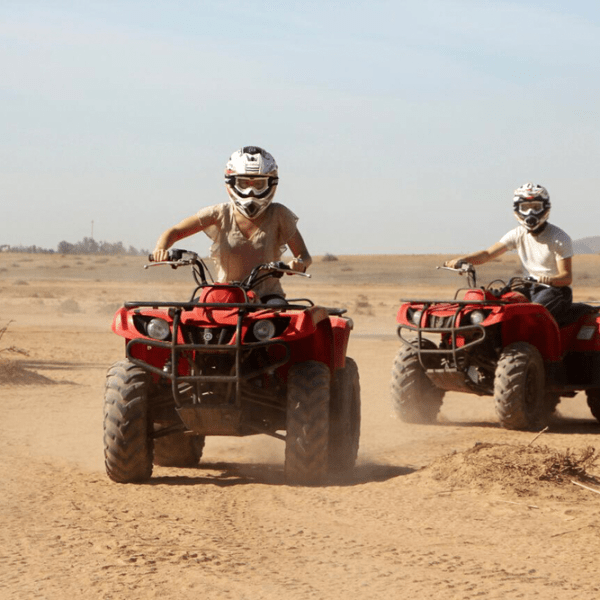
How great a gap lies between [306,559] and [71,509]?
6.21 feet

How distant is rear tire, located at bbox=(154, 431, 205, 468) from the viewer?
9.28 meters

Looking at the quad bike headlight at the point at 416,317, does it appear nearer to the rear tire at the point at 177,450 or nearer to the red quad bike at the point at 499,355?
the red quad bike at the point at 499,355

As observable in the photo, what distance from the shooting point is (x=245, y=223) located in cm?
901

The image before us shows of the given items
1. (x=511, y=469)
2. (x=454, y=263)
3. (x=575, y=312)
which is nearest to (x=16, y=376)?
(x=454, y=263)

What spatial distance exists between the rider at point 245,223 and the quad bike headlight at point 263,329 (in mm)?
640

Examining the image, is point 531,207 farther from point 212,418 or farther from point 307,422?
point 212,418

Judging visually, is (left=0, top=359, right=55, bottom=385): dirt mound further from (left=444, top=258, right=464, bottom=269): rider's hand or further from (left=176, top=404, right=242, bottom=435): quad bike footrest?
(left=176, top=404, right=242, bottom=435): quad bike footrest

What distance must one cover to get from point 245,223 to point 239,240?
0.51 ft

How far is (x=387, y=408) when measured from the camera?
558 inches

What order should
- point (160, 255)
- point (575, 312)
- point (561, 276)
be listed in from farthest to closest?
point (575, 312) → point (561, 276) → point (160, 255)

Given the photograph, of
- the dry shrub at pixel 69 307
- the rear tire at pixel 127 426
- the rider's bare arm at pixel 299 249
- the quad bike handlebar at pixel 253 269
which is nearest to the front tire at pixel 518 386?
the rider's bare arm at pixel 299 249

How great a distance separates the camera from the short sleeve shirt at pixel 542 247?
42.0 ft

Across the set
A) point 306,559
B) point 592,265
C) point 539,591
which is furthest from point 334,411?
point 592,265

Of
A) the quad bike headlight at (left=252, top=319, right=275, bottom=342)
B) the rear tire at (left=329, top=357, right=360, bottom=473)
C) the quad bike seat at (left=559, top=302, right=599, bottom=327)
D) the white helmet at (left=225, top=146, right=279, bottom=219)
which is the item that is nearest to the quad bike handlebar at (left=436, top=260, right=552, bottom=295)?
the quad bike seat at (left=559, top=302, right=599, bottom=327)
